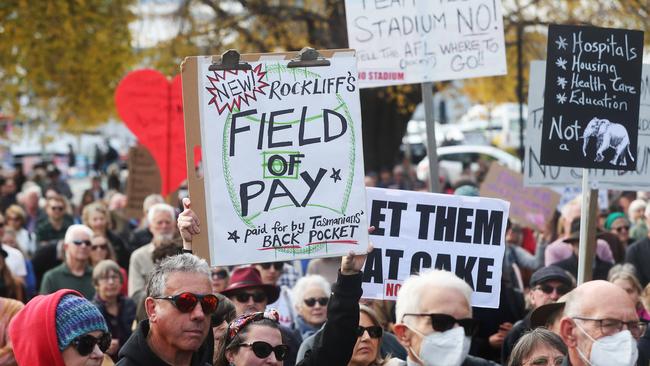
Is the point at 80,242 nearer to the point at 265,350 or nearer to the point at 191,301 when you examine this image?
the point at 265,350

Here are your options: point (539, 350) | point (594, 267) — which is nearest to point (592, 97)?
point (539, 350)

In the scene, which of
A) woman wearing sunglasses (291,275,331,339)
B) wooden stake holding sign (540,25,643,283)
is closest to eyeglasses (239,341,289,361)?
wooden stake holding sign (540,25,643,283)

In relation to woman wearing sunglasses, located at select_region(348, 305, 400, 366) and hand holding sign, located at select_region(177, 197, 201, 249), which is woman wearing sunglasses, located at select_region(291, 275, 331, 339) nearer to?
woman wearing sunglasses, located at select_region(348, 305, 400, 366)

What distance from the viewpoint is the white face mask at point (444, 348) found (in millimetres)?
4410

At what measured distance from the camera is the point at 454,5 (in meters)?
8.31

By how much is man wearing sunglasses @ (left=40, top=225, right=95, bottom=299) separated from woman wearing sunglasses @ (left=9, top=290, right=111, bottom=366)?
18.6 ft

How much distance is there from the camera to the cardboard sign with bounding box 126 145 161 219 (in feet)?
49.2

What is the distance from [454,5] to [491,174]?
5266 mm

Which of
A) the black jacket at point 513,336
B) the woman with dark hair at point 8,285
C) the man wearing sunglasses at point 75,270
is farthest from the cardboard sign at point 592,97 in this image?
the man wearing sunglasses at point 75,270

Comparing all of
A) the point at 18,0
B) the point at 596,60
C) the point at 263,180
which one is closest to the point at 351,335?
the point at 263,180

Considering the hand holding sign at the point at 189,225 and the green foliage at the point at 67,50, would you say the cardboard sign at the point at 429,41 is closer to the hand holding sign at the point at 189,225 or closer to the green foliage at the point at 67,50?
the hand holding sign at the point at 189,225

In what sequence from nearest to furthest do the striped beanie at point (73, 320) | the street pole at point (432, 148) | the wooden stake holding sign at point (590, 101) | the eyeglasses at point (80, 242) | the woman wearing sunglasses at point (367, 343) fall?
1. the striped beanie at point (73, 320)
2. the woman wearing sunglasses at point (367, 343)
3. the wooden stake holding sign at point (590, 101)
4. the street pole at point (432, 148)
5. the eyeglasses at point (80, 242)

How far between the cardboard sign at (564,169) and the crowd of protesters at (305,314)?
628 mm

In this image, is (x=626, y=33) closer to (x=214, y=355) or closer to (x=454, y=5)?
(x=454, y=5)
